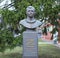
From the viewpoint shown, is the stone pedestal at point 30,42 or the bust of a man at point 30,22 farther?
the bust of a man at point 30,22

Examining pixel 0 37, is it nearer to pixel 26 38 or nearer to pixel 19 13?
pixel 19 13

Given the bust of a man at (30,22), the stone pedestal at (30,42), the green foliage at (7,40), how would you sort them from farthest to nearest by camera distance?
the green foliage at (7,40) < the bust of a man at (30,22) < the stone pedestal at (30,42)

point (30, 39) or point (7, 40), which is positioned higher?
point (30, 39)

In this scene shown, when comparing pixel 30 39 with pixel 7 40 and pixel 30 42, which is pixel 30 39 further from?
pixel 7 40

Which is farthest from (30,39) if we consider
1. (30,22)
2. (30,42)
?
(30,22)

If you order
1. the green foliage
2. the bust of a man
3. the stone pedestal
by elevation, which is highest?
the bust of a man

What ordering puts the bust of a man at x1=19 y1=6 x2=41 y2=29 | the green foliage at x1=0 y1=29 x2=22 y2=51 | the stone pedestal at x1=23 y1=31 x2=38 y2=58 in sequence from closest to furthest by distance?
the stone pedestal at x1=23 y1=31 x2=38 y2=58 < the bust of a man at x1=19 y1=6 x2=41 y2=29 < the green foliage at x1=0 y1=29 x2=22 y2=51

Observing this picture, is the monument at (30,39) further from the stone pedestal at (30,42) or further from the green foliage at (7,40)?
the green foliage at (7,40)

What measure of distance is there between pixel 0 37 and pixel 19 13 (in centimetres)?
161

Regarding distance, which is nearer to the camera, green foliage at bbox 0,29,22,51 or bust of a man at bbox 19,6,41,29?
bust of a man at bbox 19,6,41,29

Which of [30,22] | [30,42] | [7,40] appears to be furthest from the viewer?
[7,40]

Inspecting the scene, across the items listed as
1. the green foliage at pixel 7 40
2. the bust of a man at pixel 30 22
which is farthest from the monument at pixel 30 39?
the green foliage at pixel 7 40

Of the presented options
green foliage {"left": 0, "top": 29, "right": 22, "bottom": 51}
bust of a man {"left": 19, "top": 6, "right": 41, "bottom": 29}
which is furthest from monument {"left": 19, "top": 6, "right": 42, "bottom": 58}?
green foliage {"left": 0, "top": 29, "right": 22, "bottom": 51}

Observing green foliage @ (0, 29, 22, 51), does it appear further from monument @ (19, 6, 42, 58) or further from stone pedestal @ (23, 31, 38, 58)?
stone pedestal @ (23, 31, 38, 58)
